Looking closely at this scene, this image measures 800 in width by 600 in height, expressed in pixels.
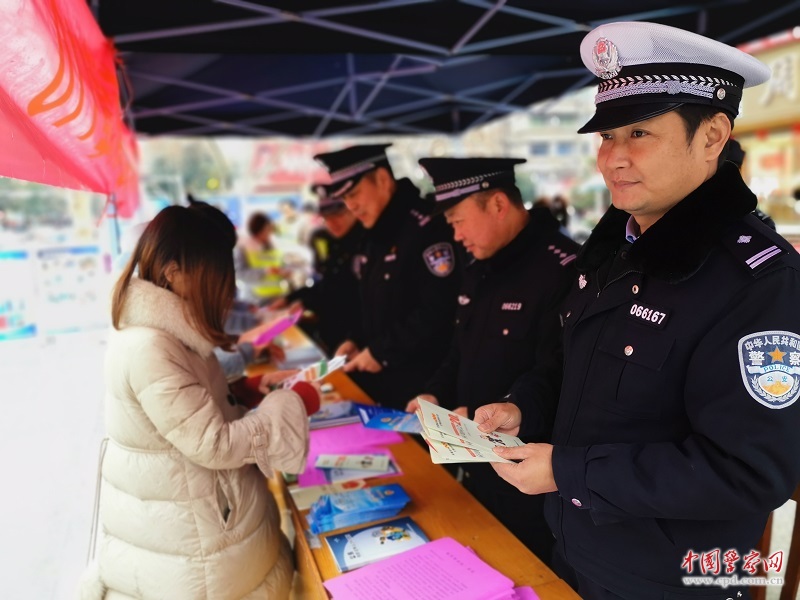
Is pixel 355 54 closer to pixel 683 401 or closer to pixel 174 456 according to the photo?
pixel 174 456

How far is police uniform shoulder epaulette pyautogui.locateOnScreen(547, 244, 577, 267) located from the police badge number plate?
0.94 metres

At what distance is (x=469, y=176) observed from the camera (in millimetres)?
1937

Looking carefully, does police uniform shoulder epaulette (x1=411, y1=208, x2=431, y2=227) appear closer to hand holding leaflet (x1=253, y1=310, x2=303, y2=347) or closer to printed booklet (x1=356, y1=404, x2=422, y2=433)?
hand holding leaflet (x1=253, y1=310, x2=303, y2=347)

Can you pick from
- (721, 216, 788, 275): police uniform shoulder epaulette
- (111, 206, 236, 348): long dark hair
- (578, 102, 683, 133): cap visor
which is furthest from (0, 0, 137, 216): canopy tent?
(721, 216, 788, 275): police uniform shoulder epaulette

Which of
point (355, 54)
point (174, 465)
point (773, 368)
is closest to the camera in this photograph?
point (773, 368)

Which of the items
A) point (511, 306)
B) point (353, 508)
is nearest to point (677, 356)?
point (511, 306)

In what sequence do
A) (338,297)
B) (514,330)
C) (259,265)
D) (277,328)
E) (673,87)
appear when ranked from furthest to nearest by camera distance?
(259,265) → (338,297) → (277,328) → (514,330) → (673,87)

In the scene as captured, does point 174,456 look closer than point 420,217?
Yes

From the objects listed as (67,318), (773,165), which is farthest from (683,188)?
(773,165)

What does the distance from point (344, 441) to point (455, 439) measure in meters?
1.14

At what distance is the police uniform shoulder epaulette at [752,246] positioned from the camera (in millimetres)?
978

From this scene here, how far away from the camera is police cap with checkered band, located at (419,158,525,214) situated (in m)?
1.93

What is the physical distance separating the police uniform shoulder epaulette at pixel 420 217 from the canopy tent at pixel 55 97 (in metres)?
1.38

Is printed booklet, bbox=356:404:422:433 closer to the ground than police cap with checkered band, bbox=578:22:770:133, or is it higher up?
closer to the ground
